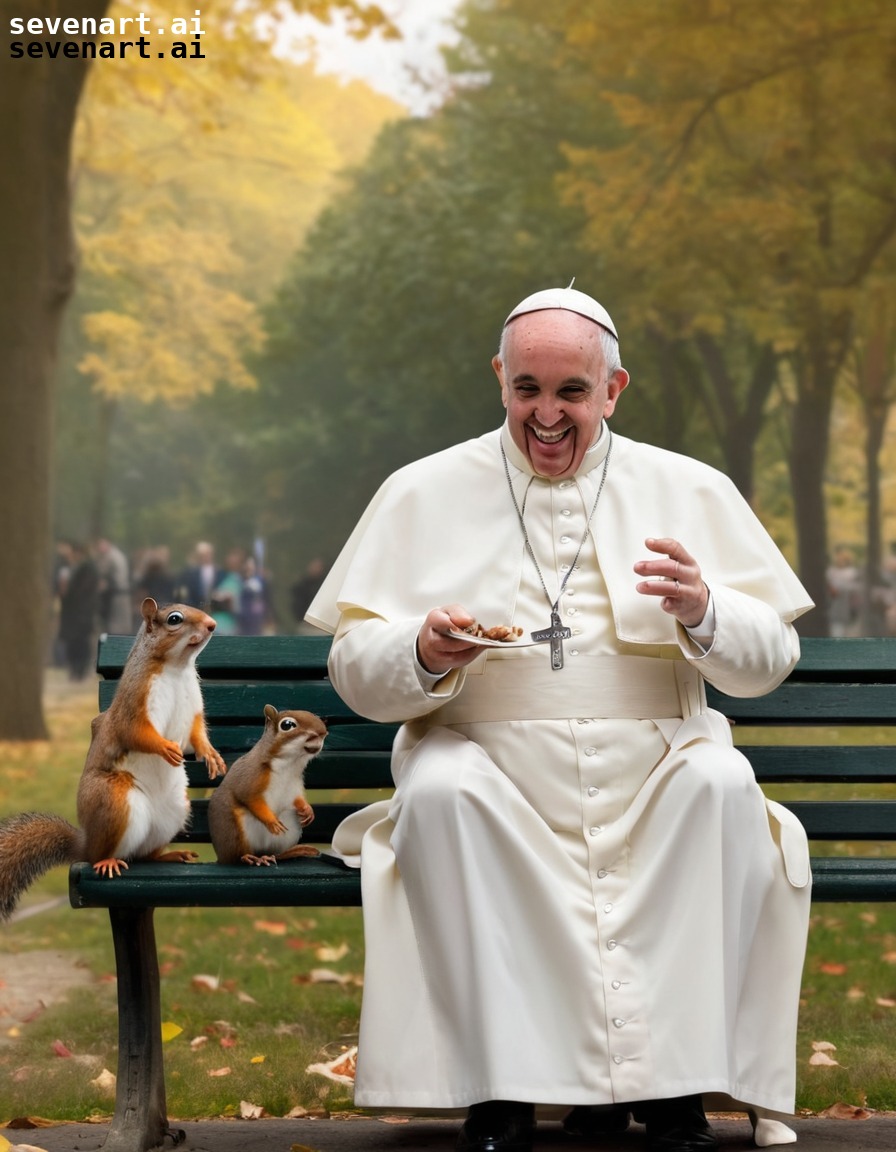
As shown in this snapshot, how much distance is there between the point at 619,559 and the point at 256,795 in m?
1.00

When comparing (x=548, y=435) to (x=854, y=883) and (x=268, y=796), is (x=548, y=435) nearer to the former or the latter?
(x=268, y=796)

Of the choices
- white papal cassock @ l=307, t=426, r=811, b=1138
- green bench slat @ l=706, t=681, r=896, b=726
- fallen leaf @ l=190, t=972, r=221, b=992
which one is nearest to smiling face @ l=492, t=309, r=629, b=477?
white papal cassock @ l=307, t=426, r=811, b=1138

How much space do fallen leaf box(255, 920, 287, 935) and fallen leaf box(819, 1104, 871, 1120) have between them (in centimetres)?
375

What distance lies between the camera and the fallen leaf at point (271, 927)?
759 centimetres

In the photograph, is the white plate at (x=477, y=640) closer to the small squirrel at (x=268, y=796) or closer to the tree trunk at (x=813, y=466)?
the small squirrel at (x=268, y=796)

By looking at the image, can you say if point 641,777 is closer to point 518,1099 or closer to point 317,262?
point 518,1099

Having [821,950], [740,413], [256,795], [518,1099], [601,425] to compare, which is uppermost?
[740,413]

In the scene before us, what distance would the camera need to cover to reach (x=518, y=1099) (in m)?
3.30

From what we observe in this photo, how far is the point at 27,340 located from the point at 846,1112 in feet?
31.7

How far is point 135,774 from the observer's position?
3871mm

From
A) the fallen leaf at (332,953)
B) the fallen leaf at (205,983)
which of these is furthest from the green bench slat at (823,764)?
the fallen leaf at (332,953)

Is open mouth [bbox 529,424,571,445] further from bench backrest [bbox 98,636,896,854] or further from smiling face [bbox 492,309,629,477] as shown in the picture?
bench backrest [bbox 98,636,896,854]

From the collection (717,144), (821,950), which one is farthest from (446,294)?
(821,950)

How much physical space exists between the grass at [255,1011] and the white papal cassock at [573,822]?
104cm
